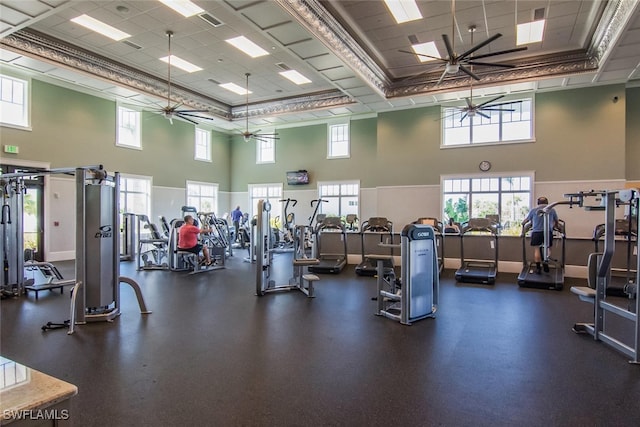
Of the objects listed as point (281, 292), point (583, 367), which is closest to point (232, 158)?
point (281, 292)

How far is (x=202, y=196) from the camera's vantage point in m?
14.7

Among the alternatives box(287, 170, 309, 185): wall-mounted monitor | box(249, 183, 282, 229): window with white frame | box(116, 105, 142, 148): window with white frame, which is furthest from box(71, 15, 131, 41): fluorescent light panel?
box(249, 183, 282, 229): window with white frame

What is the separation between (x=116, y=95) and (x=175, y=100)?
5.36ft

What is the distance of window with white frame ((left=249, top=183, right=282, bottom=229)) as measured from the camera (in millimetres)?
14984

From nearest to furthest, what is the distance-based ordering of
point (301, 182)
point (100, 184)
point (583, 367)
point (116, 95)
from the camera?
point (583, 367)
point (100, 184)
point (116, 95)
point (301, 182)

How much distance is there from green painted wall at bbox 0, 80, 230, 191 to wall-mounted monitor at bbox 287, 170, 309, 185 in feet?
11.4

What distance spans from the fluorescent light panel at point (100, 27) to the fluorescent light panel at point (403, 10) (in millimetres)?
5509

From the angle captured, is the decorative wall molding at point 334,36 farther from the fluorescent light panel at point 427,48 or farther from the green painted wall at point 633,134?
the green painted wall at point 633,134

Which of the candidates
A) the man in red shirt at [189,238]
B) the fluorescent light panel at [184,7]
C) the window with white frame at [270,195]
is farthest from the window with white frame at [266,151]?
the fluorescent light panel at [184,7]

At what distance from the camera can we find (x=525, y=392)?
293 centimetres

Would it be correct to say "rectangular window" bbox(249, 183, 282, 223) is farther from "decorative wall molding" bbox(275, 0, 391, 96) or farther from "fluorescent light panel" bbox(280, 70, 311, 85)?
"decorative wall molding" bbox(275, 0, 391, 96)

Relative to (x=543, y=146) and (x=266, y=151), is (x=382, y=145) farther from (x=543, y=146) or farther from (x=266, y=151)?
(x=266, y=151)

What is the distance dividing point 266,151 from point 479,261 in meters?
9.83

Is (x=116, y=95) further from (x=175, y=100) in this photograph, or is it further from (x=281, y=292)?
(x=281, y=292)
